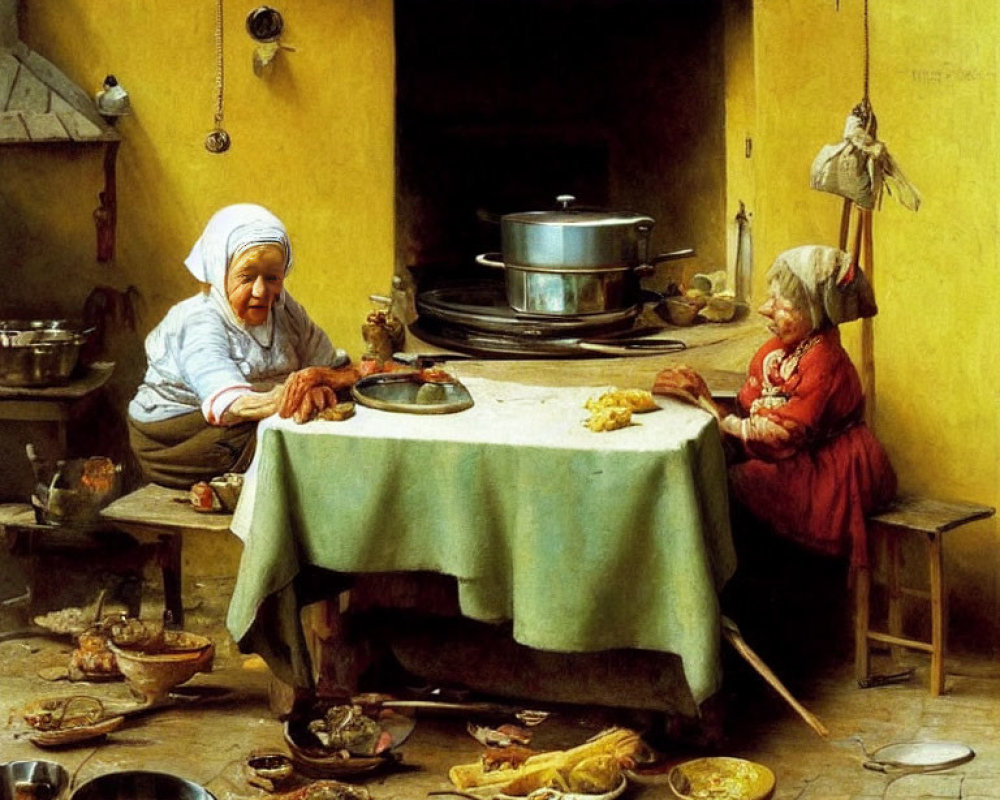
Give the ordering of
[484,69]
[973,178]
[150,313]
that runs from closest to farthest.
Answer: [973,178] < [150,313] < [484,69]

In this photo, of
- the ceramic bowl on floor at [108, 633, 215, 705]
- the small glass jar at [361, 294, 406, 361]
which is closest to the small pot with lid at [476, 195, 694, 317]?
the small glass jar at [361, 294, 406, 361]

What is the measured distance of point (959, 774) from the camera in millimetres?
4438

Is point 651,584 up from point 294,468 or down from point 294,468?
down

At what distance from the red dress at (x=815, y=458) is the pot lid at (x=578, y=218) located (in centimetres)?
78

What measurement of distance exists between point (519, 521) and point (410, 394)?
64 centimetres

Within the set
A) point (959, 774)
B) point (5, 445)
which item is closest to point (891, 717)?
point (959, 774)

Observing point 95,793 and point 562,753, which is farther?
point 562,753

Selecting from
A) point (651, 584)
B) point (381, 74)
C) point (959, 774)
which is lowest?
point (959, 774)

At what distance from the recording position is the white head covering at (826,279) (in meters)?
4.81

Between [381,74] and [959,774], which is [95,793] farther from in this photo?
[381,74]

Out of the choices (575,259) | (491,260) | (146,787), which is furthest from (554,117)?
(146,787)

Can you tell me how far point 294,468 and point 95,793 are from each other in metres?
1.06

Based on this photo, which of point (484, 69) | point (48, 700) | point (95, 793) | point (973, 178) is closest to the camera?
point (95, 793)

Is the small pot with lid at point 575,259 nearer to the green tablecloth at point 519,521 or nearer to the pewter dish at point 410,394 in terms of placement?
the pewter dish at point 410,394
